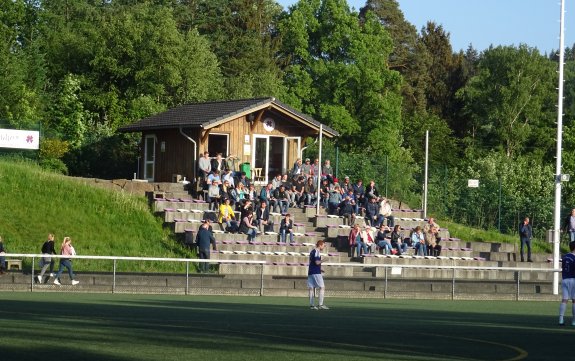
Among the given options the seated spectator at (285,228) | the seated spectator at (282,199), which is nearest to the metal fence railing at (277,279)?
the seated spectator at (285,228)

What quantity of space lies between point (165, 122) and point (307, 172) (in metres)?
7.11

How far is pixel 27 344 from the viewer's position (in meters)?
17.6

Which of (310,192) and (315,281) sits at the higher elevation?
(310,192)

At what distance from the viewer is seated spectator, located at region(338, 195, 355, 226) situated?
155ft

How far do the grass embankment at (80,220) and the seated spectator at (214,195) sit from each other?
2.14 meters

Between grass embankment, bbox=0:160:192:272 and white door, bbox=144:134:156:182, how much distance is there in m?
6.78

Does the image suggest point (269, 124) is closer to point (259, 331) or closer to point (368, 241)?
point (368, 241)

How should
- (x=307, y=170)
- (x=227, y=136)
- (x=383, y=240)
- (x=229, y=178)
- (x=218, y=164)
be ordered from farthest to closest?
(x=227, y=136), (x=307, y=170), (x=218, y=164), (x=229, y=178), (x=383, y=240)

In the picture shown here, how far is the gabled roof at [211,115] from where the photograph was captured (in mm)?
49750

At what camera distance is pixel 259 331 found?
70.1 feet

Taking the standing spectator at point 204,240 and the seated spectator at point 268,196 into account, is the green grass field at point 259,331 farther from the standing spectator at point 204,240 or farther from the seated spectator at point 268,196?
the seated spectator at point 268,196

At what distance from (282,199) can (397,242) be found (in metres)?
4.82

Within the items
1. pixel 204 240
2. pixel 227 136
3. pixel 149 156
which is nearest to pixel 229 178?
pixel 227 136

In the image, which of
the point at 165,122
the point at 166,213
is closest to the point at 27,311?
the point at 166,213
